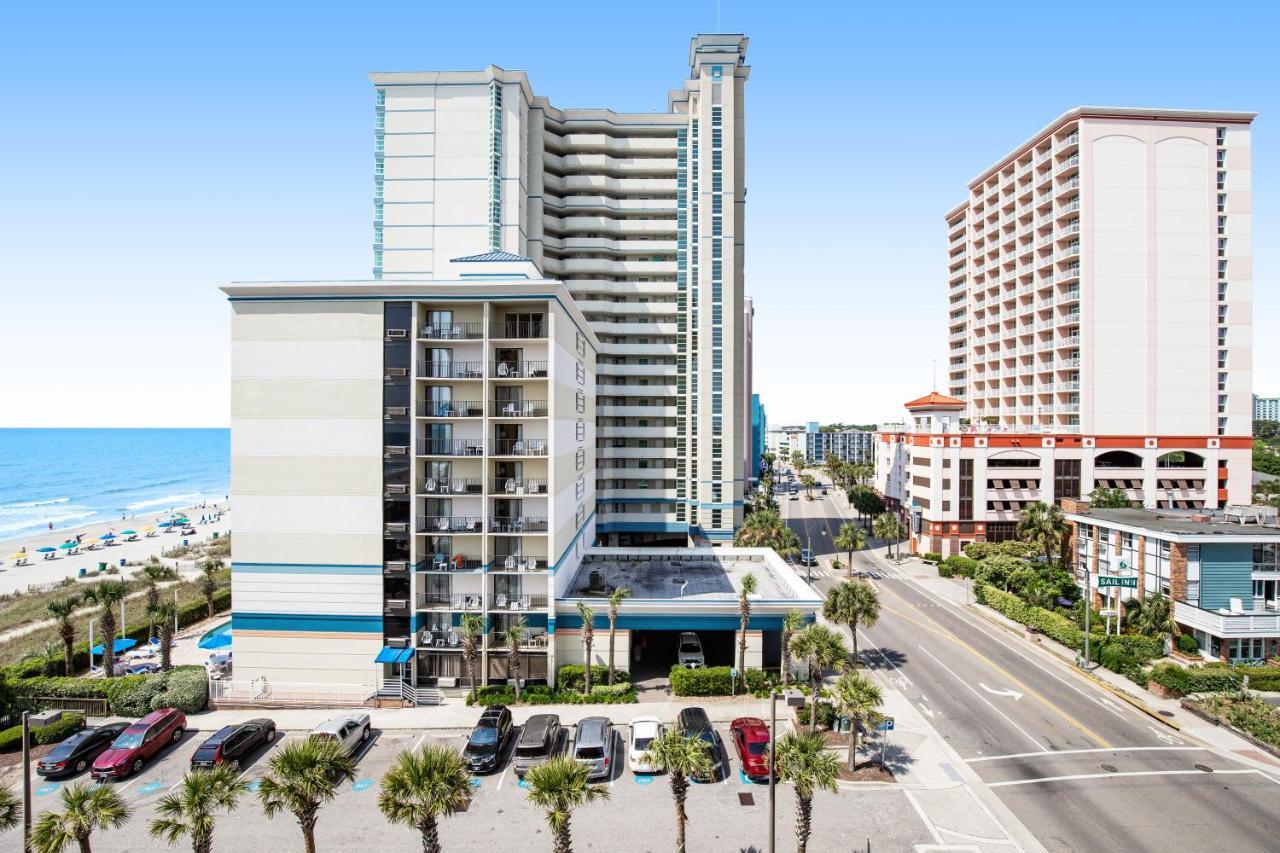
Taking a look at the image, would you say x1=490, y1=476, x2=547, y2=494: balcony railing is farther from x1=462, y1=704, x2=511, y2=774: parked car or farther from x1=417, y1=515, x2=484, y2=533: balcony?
x1=462, y1=704, x2=511, y2=774: parked car

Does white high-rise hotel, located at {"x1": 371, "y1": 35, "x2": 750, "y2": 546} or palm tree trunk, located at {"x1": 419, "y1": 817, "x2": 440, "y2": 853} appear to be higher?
white high-rise hotel, located at {"x1": 371, "y1": 35, "x2": 750, "y2": 546}

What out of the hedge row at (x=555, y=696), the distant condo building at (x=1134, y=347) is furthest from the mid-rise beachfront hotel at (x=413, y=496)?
the distant condo building at (x=1134, y=347)

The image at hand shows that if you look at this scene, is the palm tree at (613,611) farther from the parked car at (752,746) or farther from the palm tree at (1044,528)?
the palm tree at (1044,528)

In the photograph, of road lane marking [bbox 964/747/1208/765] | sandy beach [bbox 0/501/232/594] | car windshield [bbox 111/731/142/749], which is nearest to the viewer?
car windshield [bbox 111/731/142/749]

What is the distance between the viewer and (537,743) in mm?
26328

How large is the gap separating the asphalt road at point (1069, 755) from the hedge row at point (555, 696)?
15279 mm

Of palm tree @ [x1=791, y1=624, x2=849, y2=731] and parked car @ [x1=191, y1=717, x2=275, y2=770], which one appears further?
palm tree @ [x1=791, y1=624, x2=849, y2=731]

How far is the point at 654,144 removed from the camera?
73125mm

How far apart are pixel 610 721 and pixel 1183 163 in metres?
89.5

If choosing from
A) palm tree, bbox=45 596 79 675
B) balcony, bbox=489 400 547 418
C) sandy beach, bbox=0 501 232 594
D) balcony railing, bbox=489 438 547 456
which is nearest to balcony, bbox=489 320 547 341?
balcony, bbox=489 400 547 418

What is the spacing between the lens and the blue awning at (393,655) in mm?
32781

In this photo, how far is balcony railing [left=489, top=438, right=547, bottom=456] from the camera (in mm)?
34969

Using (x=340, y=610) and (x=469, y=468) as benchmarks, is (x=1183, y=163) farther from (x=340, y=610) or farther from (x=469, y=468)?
(x=340, y=610)

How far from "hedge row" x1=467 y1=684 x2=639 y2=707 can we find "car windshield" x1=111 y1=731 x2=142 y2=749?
45.4 feet
